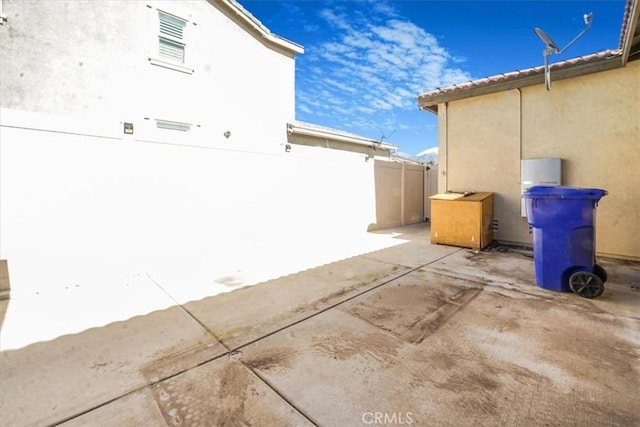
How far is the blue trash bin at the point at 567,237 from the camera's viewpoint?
361 cm

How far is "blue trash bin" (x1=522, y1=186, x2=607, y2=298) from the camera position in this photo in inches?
142

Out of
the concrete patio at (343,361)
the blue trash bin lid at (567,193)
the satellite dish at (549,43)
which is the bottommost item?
the concrete patio at (343,361)

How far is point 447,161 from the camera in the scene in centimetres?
765

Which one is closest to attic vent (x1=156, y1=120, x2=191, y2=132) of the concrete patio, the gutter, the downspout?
the gutter

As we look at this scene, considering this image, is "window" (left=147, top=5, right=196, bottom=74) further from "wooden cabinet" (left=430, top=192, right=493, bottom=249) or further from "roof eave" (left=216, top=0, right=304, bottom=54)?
"wooden cabinet" (left=430, top=192, right=493, bottom=249)

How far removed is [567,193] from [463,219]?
9.53 feet

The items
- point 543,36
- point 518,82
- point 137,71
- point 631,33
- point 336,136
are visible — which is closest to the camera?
point 631,33

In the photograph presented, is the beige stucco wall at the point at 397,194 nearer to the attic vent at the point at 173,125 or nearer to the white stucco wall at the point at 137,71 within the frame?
the white stucco wall at the point at 137,71

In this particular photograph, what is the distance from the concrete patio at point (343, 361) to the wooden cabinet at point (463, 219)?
2481 mm

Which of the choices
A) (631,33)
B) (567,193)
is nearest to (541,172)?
(631,33)

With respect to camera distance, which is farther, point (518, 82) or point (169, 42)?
point (169, 42)

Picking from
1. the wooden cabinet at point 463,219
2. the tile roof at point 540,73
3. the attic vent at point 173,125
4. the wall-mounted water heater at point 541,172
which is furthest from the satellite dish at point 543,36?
the attic vent at point 173,125

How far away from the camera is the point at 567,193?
3.66 m

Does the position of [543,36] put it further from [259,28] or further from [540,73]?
[259,28]
